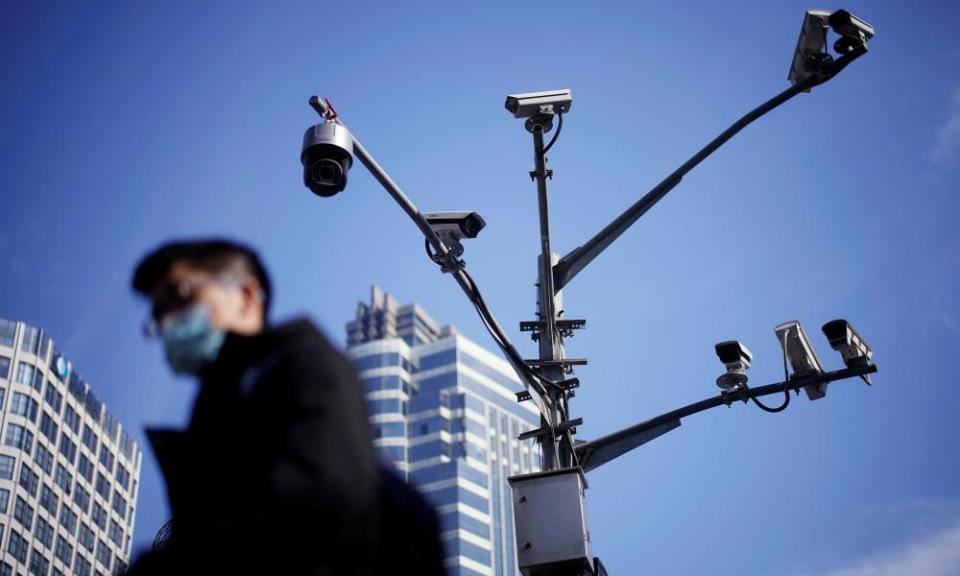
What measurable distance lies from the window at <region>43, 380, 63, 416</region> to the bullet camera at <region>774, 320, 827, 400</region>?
96.8 metres

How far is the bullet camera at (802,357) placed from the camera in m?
11.2

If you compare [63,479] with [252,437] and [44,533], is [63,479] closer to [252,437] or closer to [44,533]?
[44,533]

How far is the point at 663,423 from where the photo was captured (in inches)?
421

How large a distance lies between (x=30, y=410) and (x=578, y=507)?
95465 mm

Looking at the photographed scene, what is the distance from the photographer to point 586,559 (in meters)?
8.57

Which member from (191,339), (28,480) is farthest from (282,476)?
(28,480)

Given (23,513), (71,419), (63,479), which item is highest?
(71,419)

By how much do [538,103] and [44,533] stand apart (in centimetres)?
9482

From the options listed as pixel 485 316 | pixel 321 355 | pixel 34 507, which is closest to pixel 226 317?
pixel 321 355

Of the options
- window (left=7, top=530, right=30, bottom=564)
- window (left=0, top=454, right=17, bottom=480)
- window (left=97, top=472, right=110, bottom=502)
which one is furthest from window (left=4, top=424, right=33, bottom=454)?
window (left=97, top=472, right=110, bottom=502)

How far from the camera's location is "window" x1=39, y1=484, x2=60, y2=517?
9375 centimetres

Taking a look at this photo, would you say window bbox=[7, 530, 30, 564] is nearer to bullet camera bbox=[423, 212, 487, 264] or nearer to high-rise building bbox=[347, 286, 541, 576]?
high-rise building bbox=[347, 286, 541, 576]

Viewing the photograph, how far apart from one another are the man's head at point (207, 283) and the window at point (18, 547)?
313 ft

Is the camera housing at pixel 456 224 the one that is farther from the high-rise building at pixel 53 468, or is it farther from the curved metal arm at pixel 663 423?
the high-rise building at pixel 53 468
